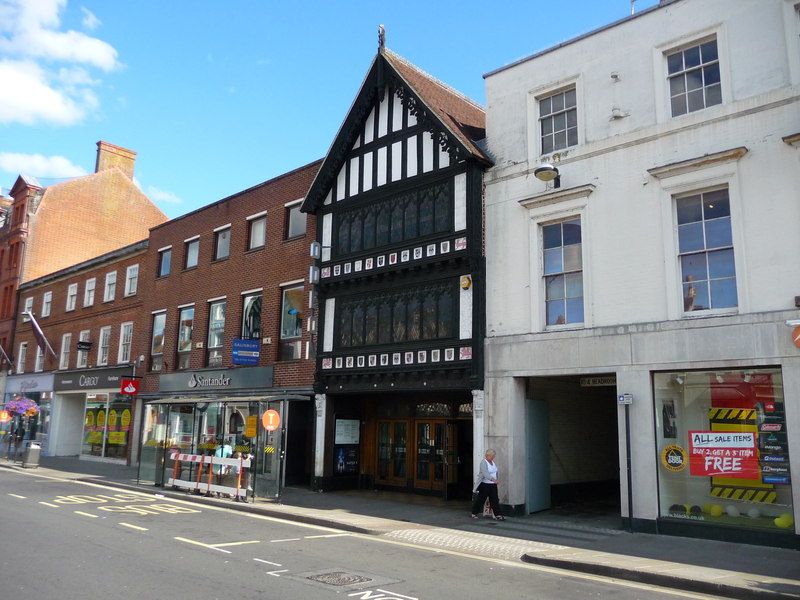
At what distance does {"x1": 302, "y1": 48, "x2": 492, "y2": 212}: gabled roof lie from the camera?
55.0 feet

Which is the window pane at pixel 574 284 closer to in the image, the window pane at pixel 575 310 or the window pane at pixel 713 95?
the window pane at pixel 575 310

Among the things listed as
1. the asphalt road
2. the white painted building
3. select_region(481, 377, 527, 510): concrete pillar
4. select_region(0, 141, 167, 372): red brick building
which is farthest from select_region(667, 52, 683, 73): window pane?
select_region(0, 141, 167, 372): red brick building

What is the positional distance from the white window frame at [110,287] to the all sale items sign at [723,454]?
1038 inches

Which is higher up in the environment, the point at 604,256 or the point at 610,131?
the point at 610,131

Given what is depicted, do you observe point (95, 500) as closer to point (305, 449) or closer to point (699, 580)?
point (305, 449)

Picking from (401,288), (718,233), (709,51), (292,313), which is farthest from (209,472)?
(709,51)

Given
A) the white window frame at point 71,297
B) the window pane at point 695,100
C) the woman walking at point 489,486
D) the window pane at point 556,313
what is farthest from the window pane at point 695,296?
the white window frame at point 71,297

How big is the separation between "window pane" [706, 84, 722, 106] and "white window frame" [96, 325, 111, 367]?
26626mm

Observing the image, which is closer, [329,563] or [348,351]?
[329,563]

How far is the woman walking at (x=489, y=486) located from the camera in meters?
14.1

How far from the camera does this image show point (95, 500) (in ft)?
53.2

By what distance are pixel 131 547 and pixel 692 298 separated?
10601mm

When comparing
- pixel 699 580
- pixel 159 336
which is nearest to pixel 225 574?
pixel 699 580

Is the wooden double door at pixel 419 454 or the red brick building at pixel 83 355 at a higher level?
the red brick building at pixel 83 355
